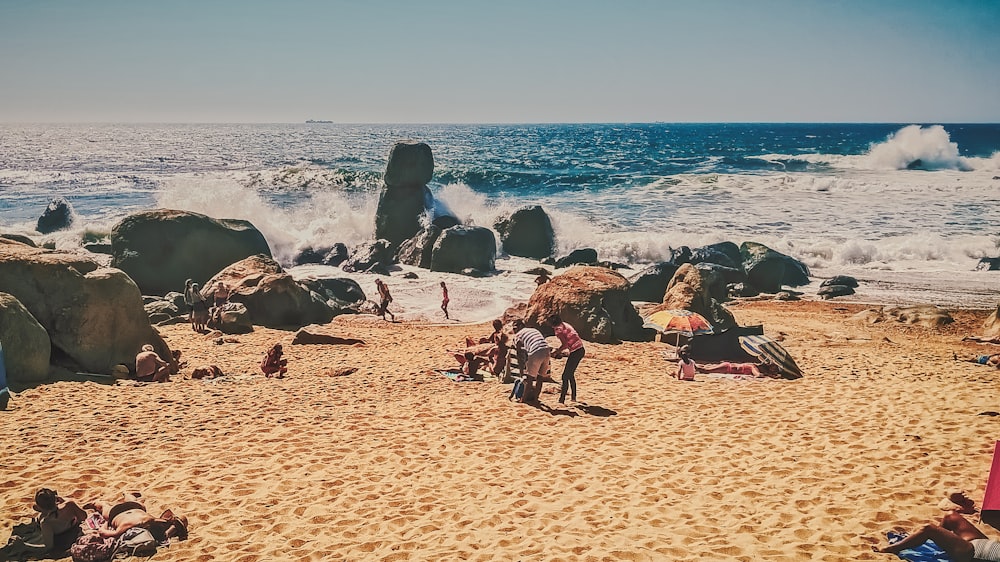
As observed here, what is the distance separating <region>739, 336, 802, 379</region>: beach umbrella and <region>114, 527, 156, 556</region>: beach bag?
988 centimetres

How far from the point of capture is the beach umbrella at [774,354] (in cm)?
1210

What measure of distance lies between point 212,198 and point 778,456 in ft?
108

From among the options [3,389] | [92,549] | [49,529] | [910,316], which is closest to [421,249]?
[910,316]

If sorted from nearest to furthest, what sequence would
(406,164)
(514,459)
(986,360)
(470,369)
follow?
(514,459)
(470,369)
(986,360)
(406,164)

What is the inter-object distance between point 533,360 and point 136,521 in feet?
18.2

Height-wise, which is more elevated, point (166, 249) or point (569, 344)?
point (569, 344)

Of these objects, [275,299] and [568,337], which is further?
[275,299]

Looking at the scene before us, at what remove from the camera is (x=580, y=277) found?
15977 millimetres

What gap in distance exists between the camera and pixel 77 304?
11.6 meters

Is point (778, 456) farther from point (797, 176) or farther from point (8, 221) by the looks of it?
point (797, 176)

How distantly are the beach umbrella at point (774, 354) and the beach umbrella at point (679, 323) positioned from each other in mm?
944

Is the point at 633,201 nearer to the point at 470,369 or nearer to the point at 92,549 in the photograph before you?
the point at 470,369

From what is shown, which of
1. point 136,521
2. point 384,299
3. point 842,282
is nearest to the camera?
point 136,521

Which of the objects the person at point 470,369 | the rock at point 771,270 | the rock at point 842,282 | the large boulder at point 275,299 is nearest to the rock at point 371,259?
the large boulder at point 275,299
